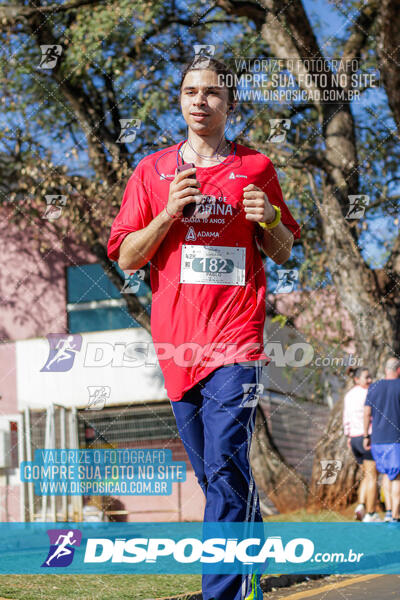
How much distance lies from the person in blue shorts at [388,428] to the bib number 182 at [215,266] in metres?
6.64

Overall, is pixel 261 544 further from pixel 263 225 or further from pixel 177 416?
pixel 263 225

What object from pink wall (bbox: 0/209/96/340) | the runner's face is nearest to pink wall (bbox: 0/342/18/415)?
pink wall (bbox: 0/209/96/340)

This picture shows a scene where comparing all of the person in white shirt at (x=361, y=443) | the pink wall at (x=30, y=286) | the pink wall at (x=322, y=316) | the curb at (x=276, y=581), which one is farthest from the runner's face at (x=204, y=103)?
the pink wall at (x=30, y=286)

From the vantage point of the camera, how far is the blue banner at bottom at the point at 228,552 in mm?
3254

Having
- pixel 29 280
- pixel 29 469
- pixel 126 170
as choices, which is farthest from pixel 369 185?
pixel 29 280

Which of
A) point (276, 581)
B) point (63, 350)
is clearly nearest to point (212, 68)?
point (276, 581)

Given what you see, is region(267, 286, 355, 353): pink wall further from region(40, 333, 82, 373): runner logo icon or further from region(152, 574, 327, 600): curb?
region(152, 574, 327, 600): curb

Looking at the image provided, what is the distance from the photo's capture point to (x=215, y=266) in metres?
3.38

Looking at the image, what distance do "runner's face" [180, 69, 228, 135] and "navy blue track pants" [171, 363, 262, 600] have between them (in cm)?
100

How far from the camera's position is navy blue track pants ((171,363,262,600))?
319cm

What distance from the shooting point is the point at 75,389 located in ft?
61.0

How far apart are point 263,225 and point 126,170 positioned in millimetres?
8588

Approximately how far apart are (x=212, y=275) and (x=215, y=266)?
0.13ft

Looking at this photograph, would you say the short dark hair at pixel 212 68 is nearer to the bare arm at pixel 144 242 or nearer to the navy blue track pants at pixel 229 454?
the bare arm at pixel 144 242
